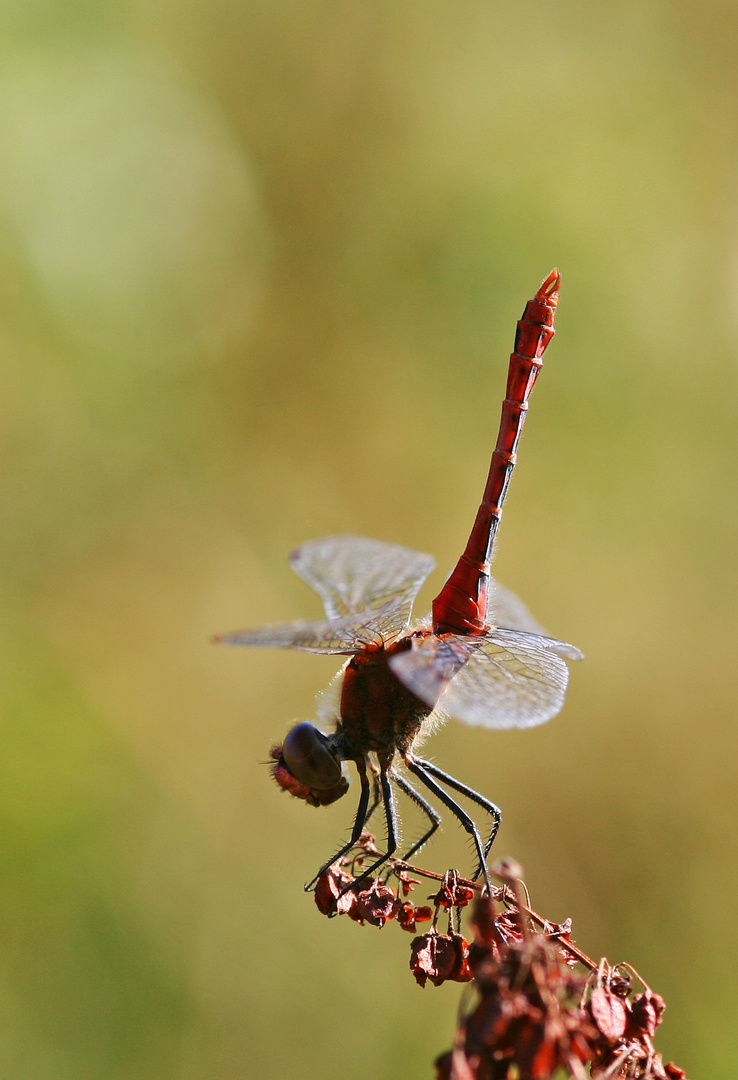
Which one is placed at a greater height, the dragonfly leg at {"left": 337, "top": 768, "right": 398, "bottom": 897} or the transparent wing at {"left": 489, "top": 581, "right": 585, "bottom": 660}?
the transparent wing at {"left": 489, "top": 581, "right": 585, "bottom": 660}

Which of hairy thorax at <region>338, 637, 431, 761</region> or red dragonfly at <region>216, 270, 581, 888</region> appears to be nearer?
red dragonfly at <region>216, 270, 581, 888</region>

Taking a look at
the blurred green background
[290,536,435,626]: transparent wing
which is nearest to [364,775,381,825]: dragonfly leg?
[290,536,435,626]: transparent wing

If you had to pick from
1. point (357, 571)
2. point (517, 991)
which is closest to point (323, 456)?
point (357, 571)

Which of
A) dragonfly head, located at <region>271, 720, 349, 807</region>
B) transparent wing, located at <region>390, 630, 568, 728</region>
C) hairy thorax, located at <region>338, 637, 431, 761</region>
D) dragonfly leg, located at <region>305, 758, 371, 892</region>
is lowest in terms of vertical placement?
dragonfly leg, located at <region>305, 758, 371, 892</region>

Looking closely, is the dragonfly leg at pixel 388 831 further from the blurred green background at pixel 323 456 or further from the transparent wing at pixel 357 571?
the blurred green background at pixel 323 456

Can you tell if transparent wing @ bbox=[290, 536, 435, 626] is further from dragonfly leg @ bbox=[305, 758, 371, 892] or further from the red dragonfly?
dragonfly leg @ bbox=[305, 758, 371, 892]

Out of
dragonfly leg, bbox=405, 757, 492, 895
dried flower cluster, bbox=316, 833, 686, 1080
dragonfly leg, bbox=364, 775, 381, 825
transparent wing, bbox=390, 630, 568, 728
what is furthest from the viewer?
dragonfly leg, bbox=364, 775, 381, 825

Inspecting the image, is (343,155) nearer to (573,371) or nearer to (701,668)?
(573,371)

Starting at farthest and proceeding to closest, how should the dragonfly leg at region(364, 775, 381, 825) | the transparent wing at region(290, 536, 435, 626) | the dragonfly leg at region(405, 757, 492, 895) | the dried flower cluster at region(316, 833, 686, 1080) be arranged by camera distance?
1. the transparent wing at region(290, 536, 435, 626)
2. the dragonfly leg at region(364, 775, 381, 825)
3. the dragonfly leg at region(405, 757, 492, 895)
4. the dried flower cluster at region(316, 833, 686, 1080)
